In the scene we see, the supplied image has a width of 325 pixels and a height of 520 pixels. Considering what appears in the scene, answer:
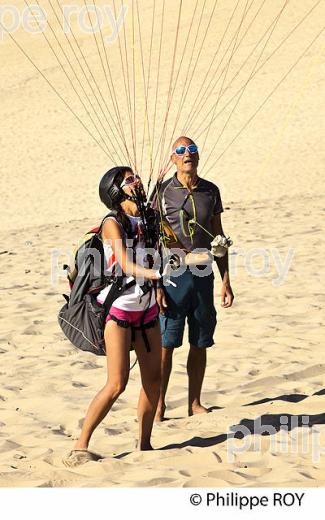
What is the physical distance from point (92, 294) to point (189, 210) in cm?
105

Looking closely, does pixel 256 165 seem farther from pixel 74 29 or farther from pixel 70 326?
pixel 70 326

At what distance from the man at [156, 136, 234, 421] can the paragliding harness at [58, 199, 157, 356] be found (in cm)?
75

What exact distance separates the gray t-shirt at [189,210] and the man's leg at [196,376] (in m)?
0.69

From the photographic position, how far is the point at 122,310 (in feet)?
17.6

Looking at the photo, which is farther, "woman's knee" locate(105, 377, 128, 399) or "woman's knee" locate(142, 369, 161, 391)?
"woman's knee" locate(142, 369, 161, 391)

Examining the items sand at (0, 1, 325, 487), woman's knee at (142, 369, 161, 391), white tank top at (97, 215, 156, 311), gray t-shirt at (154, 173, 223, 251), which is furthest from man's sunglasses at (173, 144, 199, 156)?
sand at (0, 1, 325, 487)

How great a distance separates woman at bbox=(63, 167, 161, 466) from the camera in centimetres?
530

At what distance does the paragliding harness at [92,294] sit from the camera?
536 cm

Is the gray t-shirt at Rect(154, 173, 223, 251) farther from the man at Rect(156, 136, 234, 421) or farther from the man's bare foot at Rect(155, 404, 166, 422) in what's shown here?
the man's bare foot at Rect(155, 404, 166, 422)

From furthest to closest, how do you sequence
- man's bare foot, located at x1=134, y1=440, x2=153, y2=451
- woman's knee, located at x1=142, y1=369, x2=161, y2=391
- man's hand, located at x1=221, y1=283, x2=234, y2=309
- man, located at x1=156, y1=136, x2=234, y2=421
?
man's hand, located at x1=221, y1=283, x2=234, y2=309 < man, located at x1=156, y1=136, x2=234, y2=421 < man's bare foot, located at x1=134, y1=440, x2=153, y2=451 < woman's knee, located at x1=142, y1=369, x2=161, y2=391

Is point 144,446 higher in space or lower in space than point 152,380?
lower

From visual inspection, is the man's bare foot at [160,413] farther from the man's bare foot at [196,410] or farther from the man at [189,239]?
the man's bare foot at [196,410]

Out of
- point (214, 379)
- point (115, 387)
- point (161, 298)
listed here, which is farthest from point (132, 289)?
point (214, 379)

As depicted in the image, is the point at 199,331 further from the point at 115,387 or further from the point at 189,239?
the point at 115,387
